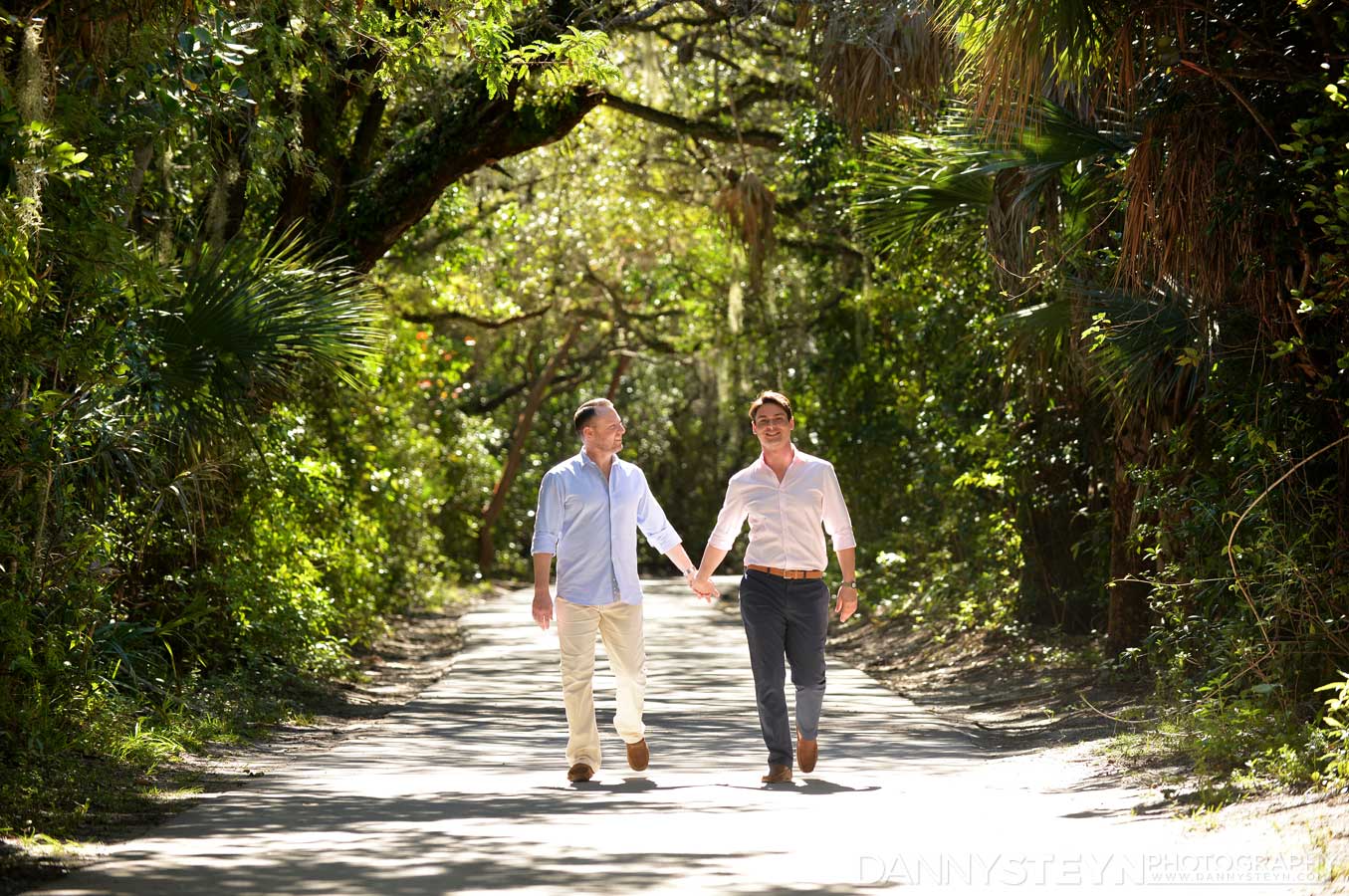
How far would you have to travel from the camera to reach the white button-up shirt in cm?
945

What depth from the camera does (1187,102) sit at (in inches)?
384

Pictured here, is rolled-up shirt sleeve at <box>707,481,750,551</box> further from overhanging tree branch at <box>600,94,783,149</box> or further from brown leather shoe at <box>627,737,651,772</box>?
overhanging tree branch at <box>600,94,783,149</box>

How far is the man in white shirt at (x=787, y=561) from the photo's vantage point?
9422 millimetres

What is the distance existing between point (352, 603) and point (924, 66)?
28.5ft

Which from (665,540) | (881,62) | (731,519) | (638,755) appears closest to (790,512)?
(731,519)

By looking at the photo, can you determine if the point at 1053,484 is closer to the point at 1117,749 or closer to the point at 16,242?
the point at 1117,749

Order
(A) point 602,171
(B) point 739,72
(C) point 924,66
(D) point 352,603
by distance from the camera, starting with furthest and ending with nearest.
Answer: (A) point 602,171, (B) point 739,72, (D) point 352,603, (C) point 924,66

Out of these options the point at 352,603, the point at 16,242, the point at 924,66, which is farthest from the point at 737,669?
the point at 16,242

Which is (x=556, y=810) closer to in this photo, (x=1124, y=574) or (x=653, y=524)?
(x=653, y=524)

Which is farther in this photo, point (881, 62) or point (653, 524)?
point (881, 62)

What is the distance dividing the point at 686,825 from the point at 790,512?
7.58ft

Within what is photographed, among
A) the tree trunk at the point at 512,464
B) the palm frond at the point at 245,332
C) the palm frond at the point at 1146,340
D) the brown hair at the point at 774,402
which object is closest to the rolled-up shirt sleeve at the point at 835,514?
the brown hair at the point at 774,402

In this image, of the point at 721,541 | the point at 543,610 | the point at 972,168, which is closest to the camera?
the point at 543,610

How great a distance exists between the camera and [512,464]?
38.1 metres
